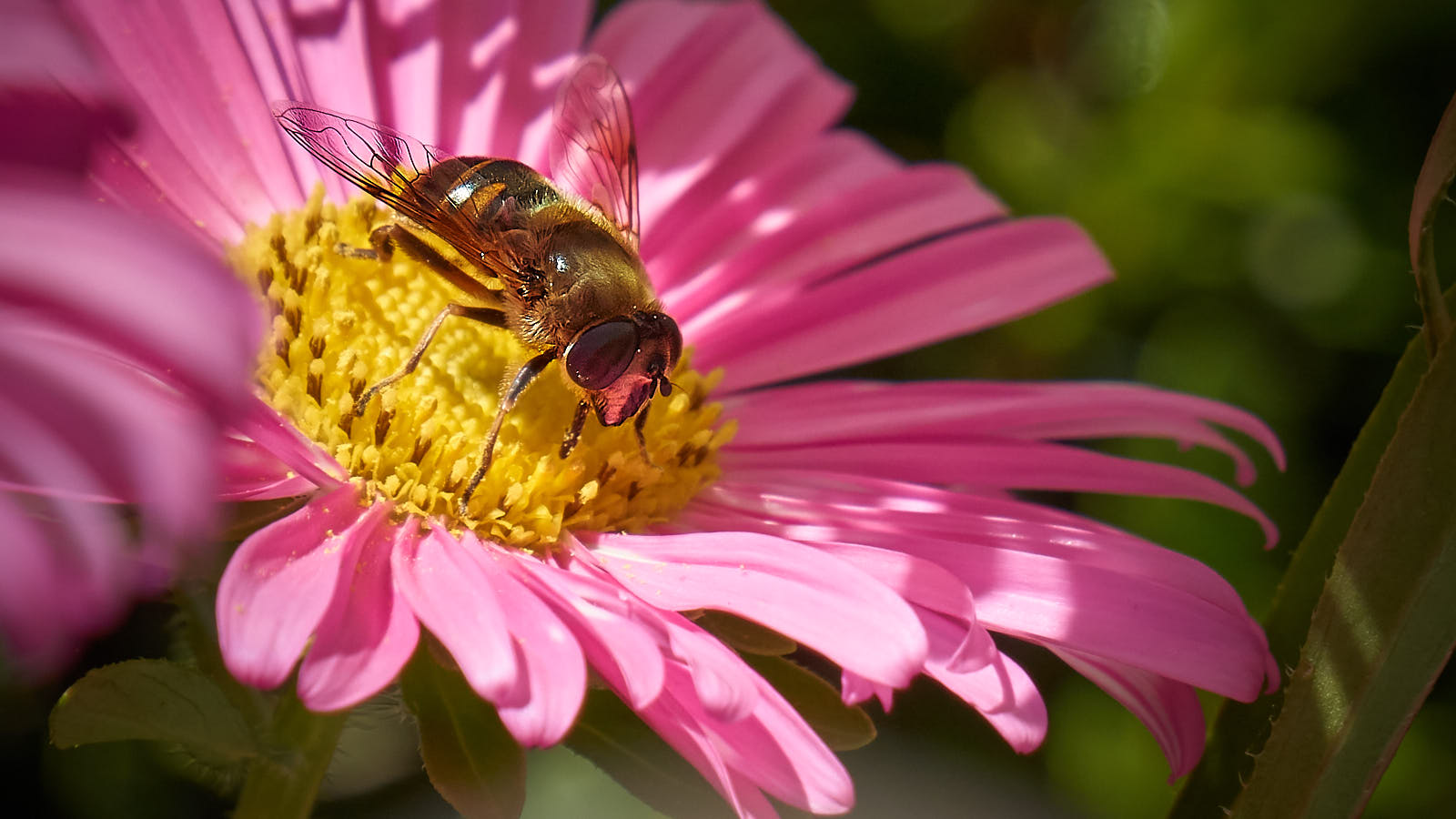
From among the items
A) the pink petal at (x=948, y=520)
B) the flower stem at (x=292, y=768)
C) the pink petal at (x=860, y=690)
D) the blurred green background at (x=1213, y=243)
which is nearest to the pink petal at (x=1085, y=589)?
the pink petal at (x=948, y=520)

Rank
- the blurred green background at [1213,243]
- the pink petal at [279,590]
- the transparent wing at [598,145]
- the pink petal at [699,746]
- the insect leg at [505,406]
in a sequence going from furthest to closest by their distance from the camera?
the blurred green background at [1213,243] < the transparent wing at [598,145] < the insect leg at [505,406] < the pink petal at [699,746] < the pink petal at [279,590]

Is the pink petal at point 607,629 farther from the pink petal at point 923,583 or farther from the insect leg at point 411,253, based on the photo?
the insect leg at point 411,253

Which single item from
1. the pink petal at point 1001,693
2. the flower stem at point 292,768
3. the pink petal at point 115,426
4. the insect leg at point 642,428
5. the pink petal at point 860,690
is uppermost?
the pink petal at point 115,426

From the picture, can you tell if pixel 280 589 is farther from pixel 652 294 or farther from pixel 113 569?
pixel 652 294

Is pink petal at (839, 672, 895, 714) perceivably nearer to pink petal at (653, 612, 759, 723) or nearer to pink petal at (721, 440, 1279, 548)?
pink petal at (653, 612, 759, 723)

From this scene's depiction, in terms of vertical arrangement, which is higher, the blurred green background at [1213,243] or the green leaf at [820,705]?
the blurred green background at [1213,243]

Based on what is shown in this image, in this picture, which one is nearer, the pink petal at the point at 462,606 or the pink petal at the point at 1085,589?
the pink petal at the point at 462,606

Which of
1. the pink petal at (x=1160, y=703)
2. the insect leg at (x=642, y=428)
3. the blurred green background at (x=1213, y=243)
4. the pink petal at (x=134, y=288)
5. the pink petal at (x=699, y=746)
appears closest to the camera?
the pink petal at (x=134, y=288)
